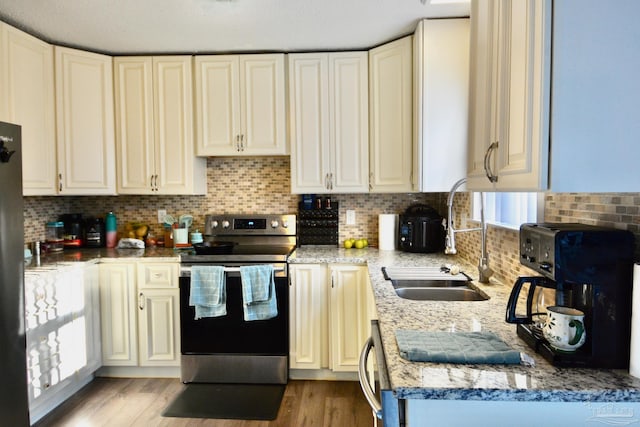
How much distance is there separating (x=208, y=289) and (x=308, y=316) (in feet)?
2.23

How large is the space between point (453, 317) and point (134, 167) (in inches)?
98.6

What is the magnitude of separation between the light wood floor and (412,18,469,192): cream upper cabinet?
1.40m

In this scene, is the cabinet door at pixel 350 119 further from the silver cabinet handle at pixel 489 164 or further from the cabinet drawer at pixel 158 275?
the silver cabinet handle at pixel 489 164

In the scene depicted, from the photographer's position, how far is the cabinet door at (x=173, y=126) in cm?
295

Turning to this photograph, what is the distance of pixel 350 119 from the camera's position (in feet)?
9.46

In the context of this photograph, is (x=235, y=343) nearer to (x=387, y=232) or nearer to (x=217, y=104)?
(x=387, y=232)

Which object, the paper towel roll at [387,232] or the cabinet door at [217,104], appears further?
the paper towel roll at [387,232]

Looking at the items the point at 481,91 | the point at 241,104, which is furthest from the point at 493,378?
the point at 241,104

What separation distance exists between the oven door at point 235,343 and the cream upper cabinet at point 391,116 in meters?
0.96

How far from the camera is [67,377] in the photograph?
8.06ft

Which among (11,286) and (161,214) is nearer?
(11,286)

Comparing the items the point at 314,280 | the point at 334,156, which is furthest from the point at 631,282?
the point at 334,156

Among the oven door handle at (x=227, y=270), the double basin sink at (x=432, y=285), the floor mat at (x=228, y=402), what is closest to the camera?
the double basin sink at (x=432, y=285)

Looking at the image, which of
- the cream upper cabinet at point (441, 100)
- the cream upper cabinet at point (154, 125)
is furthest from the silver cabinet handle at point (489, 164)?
the cream upper cabinet at point (154, 125)
